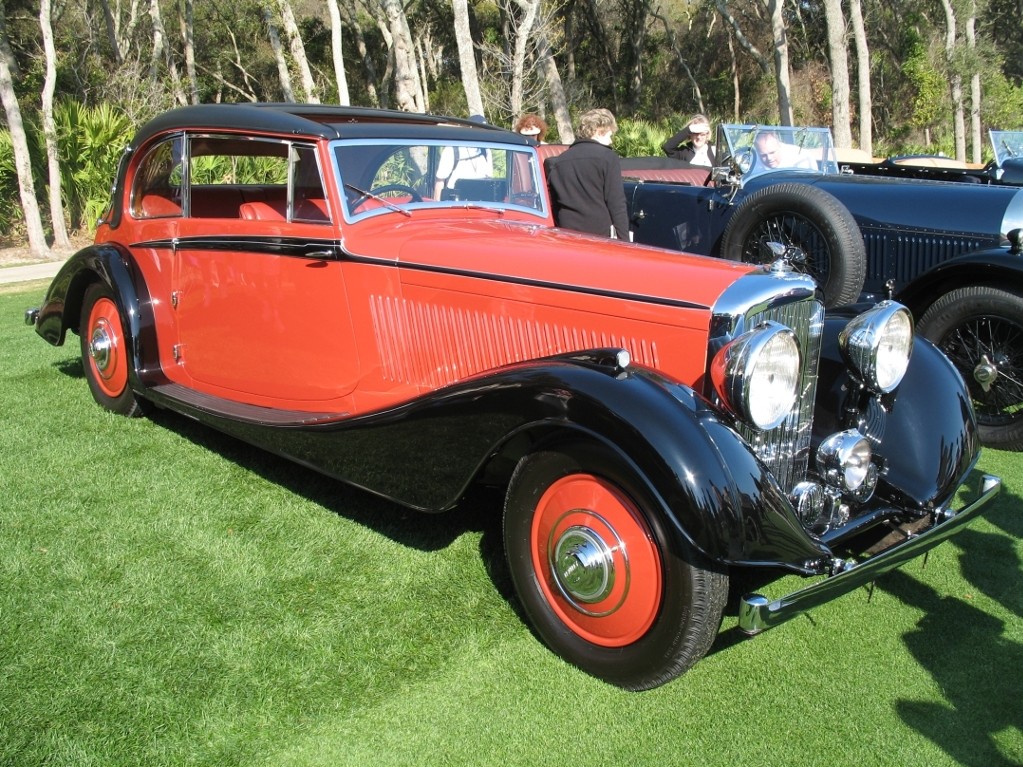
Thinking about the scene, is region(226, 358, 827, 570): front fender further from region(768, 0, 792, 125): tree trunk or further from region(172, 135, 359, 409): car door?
region(768, 0, 792, 125): tree trunk

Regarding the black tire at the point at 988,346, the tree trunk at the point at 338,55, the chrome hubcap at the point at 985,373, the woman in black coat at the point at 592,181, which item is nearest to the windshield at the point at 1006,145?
the black tire at the point at 988,346

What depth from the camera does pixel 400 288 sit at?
11.6 ft

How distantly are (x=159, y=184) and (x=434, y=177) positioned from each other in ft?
5.84

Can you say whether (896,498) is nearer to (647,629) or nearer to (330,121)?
(647,629)

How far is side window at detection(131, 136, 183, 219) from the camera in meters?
4.60

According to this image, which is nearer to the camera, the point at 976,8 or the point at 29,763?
the point at 29,763

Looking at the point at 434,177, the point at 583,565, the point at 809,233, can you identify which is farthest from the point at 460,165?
the point at 809,233

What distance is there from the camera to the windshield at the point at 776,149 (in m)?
6.77

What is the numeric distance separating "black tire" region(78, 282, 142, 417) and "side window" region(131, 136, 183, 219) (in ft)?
1.74

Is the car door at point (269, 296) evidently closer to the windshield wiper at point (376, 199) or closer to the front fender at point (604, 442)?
the windshield wiper at point (376, 199)

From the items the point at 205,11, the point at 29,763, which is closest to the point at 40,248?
the point at 29,763

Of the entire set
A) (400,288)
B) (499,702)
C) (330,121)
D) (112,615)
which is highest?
(330,121)

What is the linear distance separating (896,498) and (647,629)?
1.19m

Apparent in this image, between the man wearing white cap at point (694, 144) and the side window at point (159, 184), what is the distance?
4922 mm
